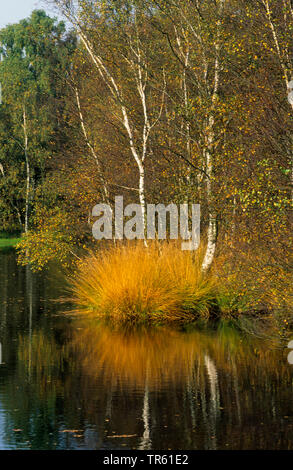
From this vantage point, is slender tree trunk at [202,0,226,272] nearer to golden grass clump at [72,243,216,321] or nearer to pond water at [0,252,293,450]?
golden grass clump at [72,243,216,321]

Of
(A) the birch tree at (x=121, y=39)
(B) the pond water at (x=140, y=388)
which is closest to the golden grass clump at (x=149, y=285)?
(B) the pond water at (x=140, y=388)

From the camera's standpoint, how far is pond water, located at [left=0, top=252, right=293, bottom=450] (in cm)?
940

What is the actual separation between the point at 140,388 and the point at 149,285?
7276 millimetres

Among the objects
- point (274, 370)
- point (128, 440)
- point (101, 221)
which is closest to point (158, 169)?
point (101, 221)

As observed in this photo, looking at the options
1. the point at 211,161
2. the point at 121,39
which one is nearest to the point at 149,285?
the point at 211,161

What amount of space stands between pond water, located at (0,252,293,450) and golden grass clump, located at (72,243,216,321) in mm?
933

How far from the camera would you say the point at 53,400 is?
11.4m

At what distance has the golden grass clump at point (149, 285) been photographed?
1955cm

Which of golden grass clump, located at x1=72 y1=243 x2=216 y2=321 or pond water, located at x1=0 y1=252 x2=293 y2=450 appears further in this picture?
golden grass clump, located at x1=72 y1=243 x2=216 y2=321

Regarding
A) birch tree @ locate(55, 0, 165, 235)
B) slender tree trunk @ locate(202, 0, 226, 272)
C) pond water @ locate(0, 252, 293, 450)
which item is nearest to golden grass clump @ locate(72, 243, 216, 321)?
slender tree trunk @ locate(202, 0, 226, 272)

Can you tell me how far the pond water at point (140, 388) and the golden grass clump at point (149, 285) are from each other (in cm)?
93

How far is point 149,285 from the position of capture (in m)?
19.4

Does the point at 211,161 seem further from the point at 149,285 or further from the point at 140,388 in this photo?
the point at 140,388
